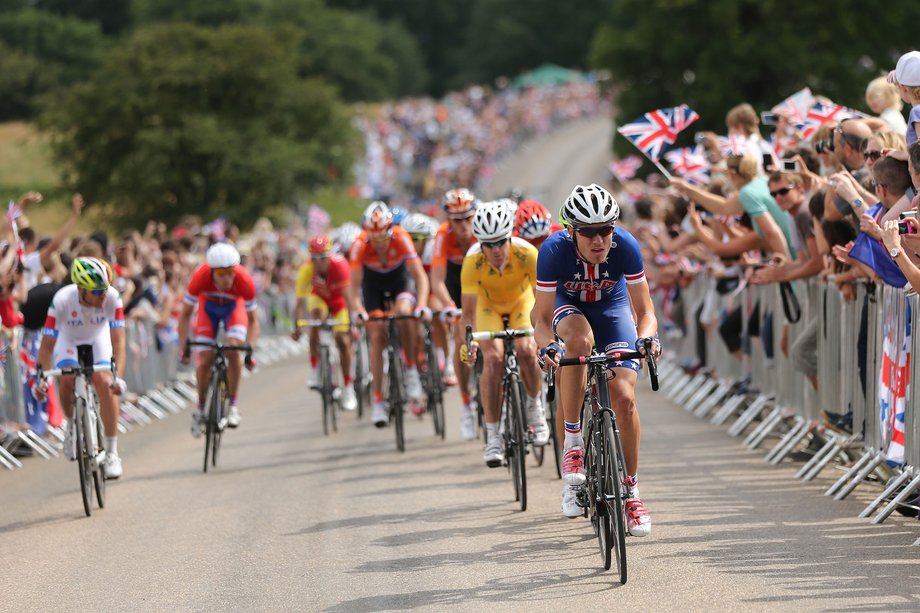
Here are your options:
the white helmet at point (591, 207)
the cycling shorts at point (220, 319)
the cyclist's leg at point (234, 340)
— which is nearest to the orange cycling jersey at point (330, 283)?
the cycling shorts at point (220, 319)

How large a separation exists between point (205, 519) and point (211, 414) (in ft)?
11.2

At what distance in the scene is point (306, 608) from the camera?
8.55 metres

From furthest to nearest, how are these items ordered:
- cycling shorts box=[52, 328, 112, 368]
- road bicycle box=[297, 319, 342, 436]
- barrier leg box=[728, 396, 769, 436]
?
road bicycle box=[297, 319, 342, 436], barrier leg box=[728, 396, 769, 436], cycling shorts box=[52, 328, 112, 368]

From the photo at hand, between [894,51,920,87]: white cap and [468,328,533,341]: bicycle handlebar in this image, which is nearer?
[894,51,920,87]: white cap

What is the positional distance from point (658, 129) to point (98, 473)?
7.30 meters

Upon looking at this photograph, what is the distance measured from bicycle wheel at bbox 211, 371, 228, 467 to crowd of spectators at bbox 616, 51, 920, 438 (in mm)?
4466

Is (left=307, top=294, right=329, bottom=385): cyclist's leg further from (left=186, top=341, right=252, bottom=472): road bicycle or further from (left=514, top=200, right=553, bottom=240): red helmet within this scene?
(left=514, top=200, right=553, bottom=240): red helmet

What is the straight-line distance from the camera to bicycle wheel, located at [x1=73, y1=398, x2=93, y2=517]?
40.8 ft

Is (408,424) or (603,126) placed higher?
(603,126)

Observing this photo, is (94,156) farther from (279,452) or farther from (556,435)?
(556,435)

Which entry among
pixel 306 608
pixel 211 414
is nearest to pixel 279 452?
pixel 211 414

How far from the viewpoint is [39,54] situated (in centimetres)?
11094

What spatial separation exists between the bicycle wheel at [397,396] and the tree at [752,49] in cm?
3252

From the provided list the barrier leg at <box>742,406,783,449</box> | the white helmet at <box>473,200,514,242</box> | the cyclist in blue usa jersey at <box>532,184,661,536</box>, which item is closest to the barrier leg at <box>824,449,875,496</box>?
the cyclist in blue usa jersey at <box>532,184,661,536</box>
